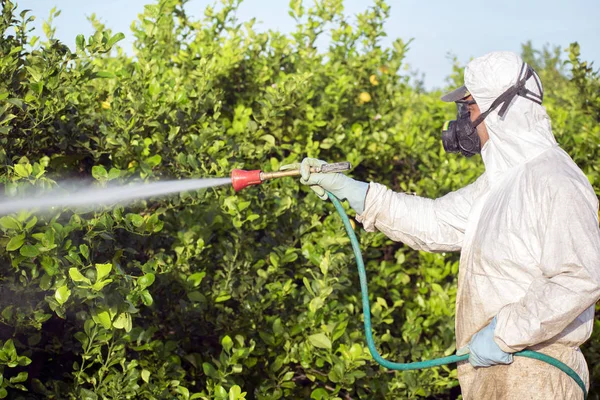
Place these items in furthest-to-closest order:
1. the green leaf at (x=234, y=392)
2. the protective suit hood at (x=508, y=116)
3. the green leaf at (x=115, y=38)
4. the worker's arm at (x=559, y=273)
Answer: the green leaf at (x=115, y=38)
the green leaf at (x=234, y=392)
the protective suit hood at (x=508, y=116)
the worker's arm at (x=559, y=273)

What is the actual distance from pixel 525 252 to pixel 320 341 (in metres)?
1.13

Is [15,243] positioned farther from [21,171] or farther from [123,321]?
[123,321]

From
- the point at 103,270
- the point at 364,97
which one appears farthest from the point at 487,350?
the point at 364,97

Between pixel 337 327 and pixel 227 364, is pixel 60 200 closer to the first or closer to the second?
pixel 227 364

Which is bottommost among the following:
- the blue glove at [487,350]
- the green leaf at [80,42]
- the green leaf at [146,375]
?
the green leaf at [146,375]

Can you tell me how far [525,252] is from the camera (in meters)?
2.37

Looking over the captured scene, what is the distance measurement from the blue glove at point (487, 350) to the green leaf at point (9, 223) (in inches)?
57.2

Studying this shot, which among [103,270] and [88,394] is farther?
[88,394]

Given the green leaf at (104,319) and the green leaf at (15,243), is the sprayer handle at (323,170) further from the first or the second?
the green leaf at (15,243)

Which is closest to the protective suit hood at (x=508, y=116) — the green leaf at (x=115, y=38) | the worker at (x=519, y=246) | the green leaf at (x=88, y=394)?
the worker at (x=519, y=246)

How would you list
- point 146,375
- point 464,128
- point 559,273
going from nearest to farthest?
point 559,273
point 464,128
point 146,375

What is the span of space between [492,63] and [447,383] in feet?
5.36

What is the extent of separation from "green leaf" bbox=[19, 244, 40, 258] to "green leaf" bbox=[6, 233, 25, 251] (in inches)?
0.8

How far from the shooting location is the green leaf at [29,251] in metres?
2.42
